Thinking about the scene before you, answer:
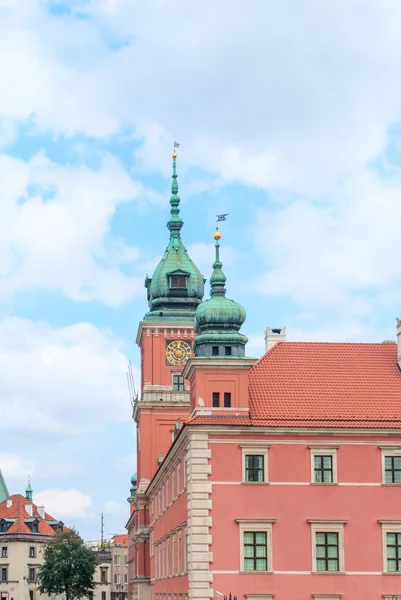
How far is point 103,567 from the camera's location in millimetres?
145125

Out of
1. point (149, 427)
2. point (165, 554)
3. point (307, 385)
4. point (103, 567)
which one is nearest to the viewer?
point (307, 385)

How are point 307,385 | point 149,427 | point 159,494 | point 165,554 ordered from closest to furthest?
point 307,385 → point 165,554 → point 159,494 → point 149,427

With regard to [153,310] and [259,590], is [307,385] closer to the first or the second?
[259,590]

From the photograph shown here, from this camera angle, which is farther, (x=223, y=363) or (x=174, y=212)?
(x=174, y=212)

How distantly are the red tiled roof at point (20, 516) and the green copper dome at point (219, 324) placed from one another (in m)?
83.1

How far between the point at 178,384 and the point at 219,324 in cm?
3150

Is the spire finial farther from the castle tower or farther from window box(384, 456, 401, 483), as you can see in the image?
window box(384, 456, 401, 483)

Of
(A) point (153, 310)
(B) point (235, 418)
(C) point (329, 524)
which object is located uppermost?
(A) point (153, 310)

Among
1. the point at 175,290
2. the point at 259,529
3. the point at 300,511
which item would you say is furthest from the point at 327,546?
the point at 175,290

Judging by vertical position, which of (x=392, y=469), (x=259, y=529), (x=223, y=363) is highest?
(x=223, y=363)

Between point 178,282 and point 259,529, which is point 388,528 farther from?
point 178,282

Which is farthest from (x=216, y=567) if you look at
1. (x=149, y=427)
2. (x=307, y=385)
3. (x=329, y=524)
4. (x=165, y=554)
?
(x=149, y=427)

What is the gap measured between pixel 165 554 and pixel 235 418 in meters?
17.8

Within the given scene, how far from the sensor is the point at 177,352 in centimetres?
8231
